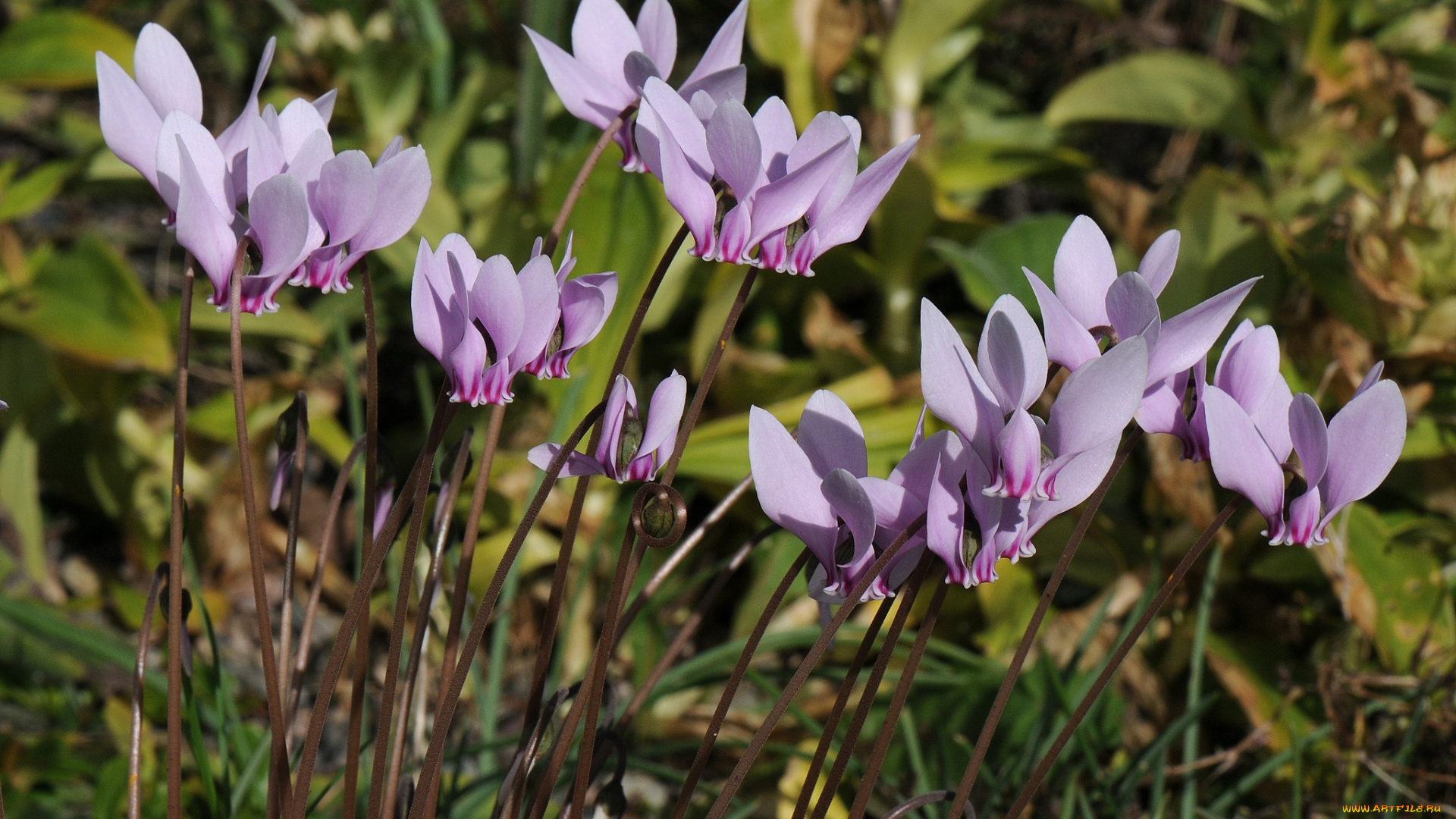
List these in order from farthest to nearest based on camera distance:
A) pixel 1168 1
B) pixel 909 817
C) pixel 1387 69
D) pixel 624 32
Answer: pixel 1168 1 < pixel 1387 69 < pixel 909 817 < pixel 624 32

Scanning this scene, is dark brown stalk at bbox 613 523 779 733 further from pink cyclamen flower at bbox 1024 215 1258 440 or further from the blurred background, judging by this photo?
the blurred background

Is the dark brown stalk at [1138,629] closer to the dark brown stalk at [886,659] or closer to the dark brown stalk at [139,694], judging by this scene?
the dark brown stalk at [886,659]

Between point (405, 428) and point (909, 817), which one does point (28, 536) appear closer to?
point (405, 428)

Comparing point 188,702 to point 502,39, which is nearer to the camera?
point 188,702

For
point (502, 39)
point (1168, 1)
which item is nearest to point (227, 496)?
point (502, 39)

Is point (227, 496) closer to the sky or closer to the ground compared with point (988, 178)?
closer to the ground

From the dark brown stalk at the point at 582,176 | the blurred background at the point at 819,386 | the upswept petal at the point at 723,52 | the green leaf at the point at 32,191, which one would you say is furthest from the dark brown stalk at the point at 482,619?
the green leaf at the point at 32,191
